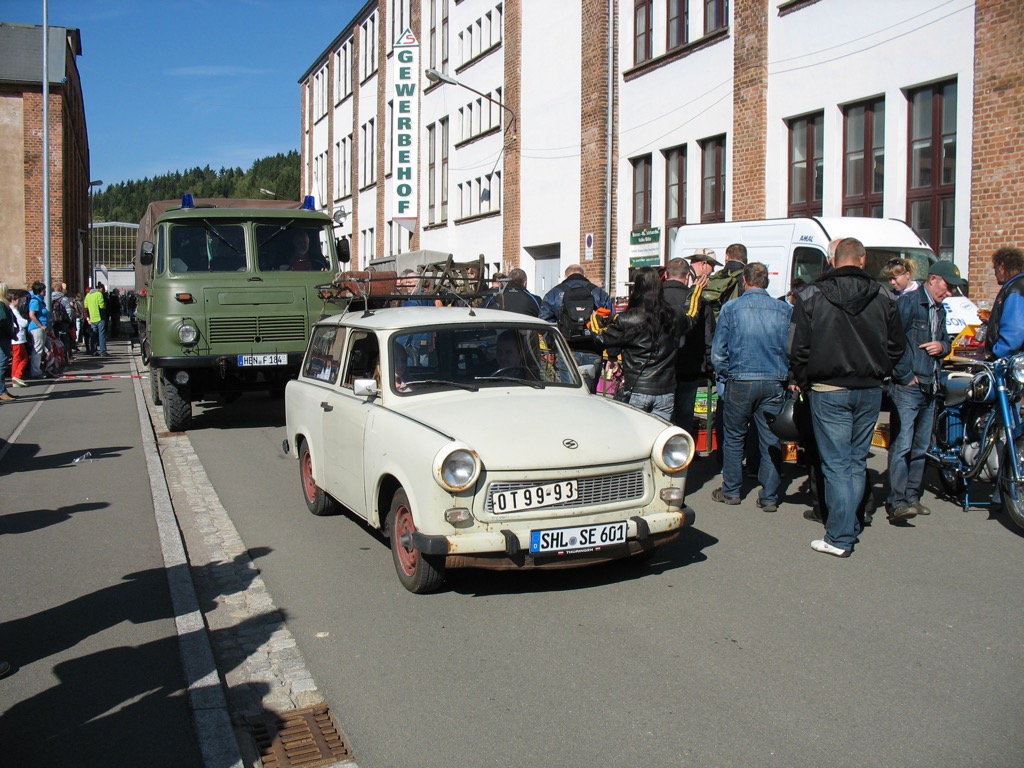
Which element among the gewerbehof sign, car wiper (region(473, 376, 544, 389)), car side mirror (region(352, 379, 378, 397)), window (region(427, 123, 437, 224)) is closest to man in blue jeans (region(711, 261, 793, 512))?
car wiper (region(473, 376, 544, 389))

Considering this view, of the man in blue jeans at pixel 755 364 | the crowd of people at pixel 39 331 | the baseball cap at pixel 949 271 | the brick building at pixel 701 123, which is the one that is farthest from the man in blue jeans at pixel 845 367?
the crowd of people at pixel 39 331

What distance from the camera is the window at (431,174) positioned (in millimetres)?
38312

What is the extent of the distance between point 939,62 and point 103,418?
44.7 ft

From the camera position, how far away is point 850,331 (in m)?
6.54

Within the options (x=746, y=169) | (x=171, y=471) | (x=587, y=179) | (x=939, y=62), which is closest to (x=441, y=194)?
(x=587, y=179)

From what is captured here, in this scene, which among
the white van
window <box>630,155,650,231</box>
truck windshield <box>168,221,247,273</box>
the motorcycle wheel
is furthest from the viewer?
window <box>630,155,650,231</box>

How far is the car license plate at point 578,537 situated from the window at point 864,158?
13.4 m

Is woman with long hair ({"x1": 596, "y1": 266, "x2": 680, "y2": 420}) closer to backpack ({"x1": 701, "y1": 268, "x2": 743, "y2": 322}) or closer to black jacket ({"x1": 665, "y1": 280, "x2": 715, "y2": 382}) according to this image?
black jacket ({"x1": 665, "y1": 280, "x2": 715, "y2": 382})

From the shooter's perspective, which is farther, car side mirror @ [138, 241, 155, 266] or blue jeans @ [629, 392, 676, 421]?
car side mirror @ [138, 241, 155, 266]

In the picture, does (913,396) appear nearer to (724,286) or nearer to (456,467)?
(724,286)

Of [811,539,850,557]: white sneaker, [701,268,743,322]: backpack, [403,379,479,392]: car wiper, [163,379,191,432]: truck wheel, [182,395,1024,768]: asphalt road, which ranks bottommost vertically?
[182,395,1024,768]: asphalt road

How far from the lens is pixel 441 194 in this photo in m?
37.4

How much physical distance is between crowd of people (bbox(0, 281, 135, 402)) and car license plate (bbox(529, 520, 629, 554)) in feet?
44.0

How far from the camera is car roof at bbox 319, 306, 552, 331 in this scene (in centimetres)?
672
